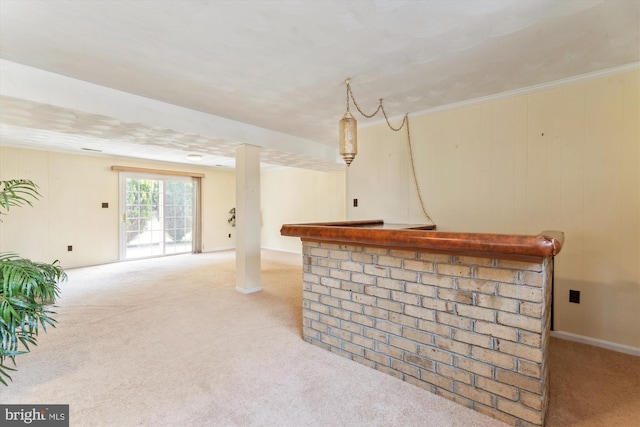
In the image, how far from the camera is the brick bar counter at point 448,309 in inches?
55.1

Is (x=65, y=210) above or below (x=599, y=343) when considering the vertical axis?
above

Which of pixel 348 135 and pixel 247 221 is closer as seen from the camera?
pixel 348 135

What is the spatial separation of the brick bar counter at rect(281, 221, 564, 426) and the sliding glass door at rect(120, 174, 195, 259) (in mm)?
5359

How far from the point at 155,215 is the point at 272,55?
548cm

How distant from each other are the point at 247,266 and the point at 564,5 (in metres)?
3.66

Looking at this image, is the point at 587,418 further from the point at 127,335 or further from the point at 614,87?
the point at 127,335

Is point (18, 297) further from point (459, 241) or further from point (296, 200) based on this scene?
point (296, 200)

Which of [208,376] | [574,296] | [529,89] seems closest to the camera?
[208,376]

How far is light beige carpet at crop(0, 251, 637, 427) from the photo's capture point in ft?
5.06

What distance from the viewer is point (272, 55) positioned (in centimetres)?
215

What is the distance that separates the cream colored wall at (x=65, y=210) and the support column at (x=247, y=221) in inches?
139

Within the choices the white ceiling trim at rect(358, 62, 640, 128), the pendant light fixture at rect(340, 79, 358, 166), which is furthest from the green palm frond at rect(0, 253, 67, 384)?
the white ceiling trim at rect(358, 62, 640, 128)

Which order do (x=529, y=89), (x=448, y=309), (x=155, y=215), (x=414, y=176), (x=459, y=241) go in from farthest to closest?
(x=155, y=215)
(x=414, y=176)
(x=529, y=89)
(x=448, y=309)
(x=459, y=241)

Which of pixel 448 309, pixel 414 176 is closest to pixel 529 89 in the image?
pixel 414 176
